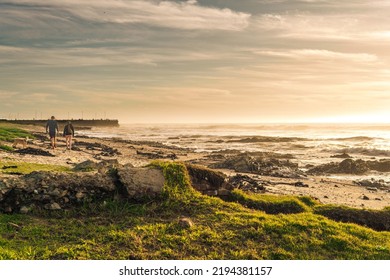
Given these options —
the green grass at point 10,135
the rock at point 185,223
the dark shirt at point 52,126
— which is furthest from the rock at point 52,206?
the green grass at point 10,135

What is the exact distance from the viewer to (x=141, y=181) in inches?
387

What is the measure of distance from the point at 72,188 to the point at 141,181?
1566 mm

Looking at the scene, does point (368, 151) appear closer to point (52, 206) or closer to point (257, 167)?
point (257, 167)

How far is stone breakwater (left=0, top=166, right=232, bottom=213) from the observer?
29.8ft

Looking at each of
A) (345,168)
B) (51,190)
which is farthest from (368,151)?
(51,190)

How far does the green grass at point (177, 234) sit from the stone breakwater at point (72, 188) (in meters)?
0.26

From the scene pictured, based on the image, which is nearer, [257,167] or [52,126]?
[257,167]

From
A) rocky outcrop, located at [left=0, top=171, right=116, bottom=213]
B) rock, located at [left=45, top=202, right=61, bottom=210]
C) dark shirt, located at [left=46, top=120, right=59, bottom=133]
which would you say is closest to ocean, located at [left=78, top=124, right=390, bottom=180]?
dark shirt, located at [left=46, top=120, right=59, bottom=133]

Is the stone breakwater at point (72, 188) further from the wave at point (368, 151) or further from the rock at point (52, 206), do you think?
the wave at point (368, 151)

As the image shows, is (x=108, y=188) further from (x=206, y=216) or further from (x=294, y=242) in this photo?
(x=294, y=242)

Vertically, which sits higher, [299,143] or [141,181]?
[141,181]

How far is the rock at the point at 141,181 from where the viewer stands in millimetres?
9641

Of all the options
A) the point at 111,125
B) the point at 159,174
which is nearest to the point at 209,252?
the point at 159,174

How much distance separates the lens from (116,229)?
26.8 feet
